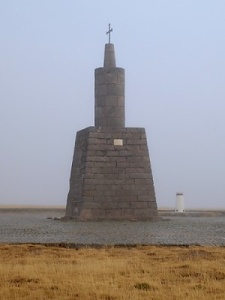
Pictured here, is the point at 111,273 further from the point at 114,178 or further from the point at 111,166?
the point at 111,166

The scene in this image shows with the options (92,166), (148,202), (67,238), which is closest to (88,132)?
(92,166)

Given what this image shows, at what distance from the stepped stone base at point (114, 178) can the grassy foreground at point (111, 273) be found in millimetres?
9414

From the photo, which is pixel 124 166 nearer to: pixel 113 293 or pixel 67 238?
pixel 67 238

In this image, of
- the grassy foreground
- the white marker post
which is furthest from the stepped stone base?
the grassy foreground

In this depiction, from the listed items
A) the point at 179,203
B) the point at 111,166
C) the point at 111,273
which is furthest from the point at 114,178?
the point at 111,273

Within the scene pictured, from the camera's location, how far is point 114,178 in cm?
2131

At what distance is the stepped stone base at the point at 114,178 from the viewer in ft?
69.0

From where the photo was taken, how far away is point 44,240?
1311cm

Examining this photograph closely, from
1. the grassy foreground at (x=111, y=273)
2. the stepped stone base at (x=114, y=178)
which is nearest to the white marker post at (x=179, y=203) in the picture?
the stepped stone base at (x=114, y=178)

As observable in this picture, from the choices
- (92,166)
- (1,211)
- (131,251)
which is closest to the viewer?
(131,251)

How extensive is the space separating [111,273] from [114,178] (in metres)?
12.8

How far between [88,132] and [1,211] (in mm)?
14955

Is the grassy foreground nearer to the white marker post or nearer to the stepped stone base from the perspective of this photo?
the stepped stone base

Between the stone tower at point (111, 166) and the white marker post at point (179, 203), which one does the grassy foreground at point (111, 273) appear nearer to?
the stone tower at point (111, 166)
